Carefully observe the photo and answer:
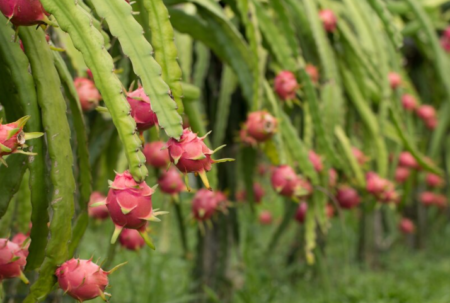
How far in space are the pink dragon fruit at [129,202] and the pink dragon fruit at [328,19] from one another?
134 centimetres

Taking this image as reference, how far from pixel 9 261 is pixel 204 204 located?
75cm

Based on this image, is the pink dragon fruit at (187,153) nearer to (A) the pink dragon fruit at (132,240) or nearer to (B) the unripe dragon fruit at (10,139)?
(B) the unripe dragon fruit at (10,139)

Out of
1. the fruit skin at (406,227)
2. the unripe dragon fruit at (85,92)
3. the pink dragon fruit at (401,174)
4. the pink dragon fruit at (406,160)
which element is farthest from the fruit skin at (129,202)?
the fruit skin at (406,227)

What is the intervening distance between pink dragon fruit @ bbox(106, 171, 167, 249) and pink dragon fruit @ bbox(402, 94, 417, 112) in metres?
2.10

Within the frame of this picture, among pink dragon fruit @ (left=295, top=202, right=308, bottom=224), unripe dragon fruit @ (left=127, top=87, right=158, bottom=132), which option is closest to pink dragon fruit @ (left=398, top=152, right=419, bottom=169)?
pink dragon fruit @ (left=295, top=202, right=308, bottom=224)

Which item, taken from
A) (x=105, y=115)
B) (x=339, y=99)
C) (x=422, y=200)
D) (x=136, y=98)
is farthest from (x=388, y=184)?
(x=422, y=200)

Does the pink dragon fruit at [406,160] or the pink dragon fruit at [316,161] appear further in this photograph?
the pink dragon fruit at [406,160]

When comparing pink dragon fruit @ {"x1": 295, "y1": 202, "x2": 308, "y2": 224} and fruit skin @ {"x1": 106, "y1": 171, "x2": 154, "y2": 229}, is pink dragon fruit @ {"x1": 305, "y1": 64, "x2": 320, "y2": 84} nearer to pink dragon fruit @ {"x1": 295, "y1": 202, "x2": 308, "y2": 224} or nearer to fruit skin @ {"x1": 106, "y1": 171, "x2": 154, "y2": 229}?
pink dragon fruit @ {"x1": 295, "y1": 202, "x2": 308, "y2": 224}

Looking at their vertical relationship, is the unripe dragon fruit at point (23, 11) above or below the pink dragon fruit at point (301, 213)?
above

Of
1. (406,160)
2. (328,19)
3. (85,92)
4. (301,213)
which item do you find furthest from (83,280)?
(406,160)

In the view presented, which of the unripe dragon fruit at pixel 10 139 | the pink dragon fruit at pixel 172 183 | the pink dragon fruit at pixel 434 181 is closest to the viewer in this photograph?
the unripe dragon fruit at pixel 10 139

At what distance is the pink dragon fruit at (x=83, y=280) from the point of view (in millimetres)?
745

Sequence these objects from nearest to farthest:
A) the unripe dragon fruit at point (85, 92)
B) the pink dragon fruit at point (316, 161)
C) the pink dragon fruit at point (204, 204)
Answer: the unripe dragon fruit at point (85, 92) < the pink dragon fruit at point (204, 204) < the pink dragon fruit at point (316, 161)

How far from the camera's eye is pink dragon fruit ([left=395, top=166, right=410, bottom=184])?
Answer: 2.64 metres
